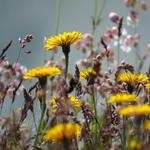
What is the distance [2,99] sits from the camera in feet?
6.29

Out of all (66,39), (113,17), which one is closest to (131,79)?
(66,39)

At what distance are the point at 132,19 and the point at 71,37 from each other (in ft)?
12.3

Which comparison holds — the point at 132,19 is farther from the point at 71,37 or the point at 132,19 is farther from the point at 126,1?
the point at 71,37

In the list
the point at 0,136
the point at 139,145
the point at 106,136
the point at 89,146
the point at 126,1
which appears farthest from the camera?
the point at 126,1

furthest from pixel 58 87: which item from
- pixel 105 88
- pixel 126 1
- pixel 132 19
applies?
pixel 132 19

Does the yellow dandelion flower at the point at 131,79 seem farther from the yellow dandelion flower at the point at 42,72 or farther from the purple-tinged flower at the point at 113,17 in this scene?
the purple-tinged flower at the point at 113,17

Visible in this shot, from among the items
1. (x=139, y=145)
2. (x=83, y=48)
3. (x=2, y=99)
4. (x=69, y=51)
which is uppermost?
(x=83, y=48)

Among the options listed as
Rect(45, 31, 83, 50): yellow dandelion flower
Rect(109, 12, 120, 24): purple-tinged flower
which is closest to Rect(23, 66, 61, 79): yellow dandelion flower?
Rect(45, 31, 83, 50): yellow dandelion flower

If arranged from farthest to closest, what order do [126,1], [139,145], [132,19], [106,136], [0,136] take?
[132,19] → [126,1] → [0,136] → [106,136] → [139,145]

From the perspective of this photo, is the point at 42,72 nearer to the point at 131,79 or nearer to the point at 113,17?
the point at 131,79

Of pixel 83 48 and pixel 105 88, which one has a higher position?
pixel 83 48

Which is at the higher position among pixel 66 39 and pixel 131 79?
pixel 66 39

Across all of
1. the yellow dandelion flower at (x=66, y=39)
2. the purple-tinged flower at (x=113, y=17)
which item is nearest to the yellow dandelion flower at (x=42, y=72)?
the yellow dandelion flower at (x=66, y=39)

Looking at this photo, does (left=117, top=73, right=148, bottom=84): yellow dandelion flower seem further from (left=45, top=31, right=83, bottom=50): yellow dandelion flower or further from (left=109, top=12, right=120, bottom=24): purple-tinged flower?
(left=109, top=12, right=120, bottom=24): purple-tinged flower
